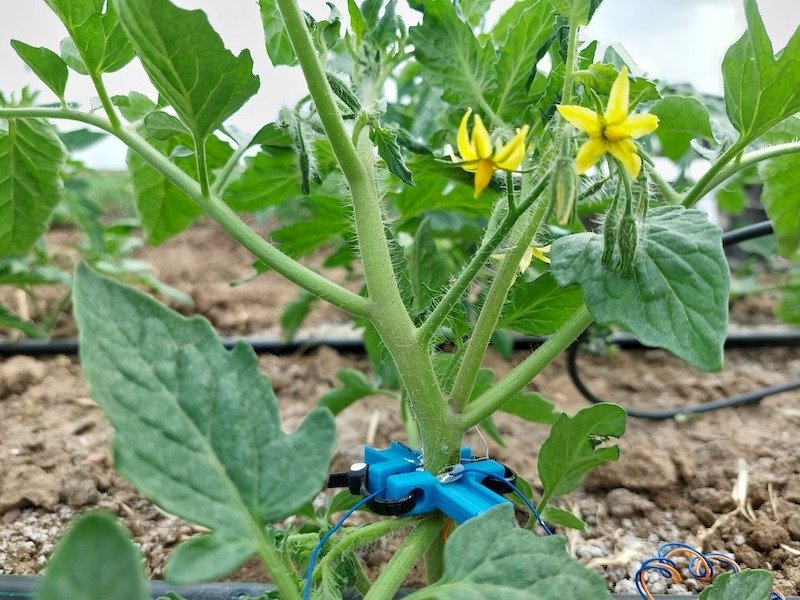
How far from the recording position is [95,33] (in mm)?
667

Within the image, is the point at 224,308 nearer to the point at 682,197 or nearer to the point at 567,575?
the point at 682,197

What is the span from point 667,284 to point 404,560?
0.28m

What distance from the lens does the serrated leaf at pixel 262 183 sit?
90 centimetres

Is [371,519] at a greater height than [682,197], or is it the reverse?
[682,197]

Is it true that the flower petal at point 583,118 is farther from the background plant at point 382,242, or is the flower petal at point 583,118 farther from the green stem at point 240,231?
the green stem at point 240,231

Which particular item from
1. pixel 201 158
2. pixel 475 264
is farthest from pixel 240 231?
pixel 475 264

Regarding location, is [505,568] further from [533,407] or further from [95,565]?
[533,407]

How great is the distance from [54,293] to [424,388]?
1.57 metres

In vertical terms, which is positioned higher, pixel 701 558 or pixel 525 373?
→ pixel 525 373

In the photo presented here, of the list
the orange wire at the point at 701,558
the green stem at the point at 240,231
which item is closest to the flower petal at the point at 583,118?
the green stem at the point at 240,231

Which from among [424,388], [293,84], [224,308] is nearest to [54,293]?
[224,308]

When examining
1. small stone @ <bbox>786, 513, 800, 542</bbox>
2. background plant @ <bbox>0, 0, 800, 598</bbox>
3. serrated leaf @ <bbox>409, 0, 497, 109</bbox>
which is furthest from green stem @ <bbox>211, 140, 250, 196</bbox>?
small stone @ <bbox>786, 513, 800, 542</bbox>

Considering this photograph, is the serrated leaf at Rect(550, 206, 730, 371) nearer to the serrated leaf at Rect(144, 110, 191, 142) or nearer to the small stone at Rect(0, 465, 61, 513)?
the serrated leaf at Rect(144, 110, 191, 142)

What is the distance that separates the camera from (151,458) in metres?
0.41
